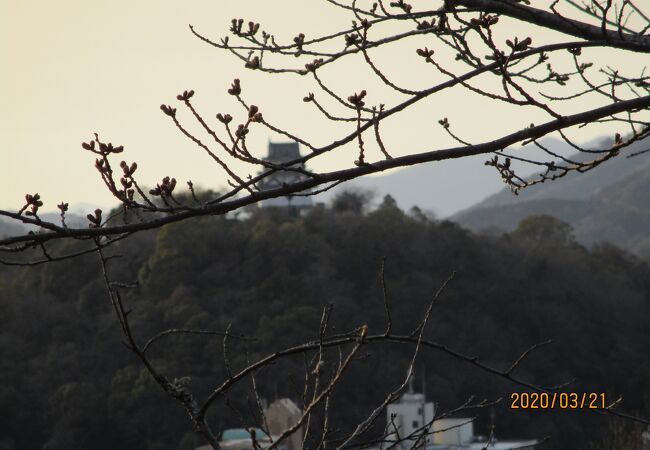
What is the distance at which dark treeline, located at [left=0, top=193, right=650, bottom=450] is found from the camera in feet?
82.2

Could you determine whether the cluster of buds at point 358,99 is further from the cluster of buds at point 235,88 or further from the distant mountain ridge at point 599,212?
the distant mountain ridge at point 599,212

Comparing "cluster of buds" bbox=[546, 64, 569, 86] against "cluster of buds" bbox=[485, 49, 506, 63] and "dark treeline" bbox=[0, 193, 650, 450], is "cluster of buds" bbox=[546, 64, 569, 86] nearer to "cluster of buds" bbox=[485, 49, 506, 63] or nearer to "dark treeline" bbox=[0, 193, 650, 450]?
"cluster of buds" bbox=[485, 49, 506, 63]

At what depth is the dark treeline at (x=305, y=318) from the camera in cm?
2506

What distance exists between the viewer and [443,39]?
9.44 ft

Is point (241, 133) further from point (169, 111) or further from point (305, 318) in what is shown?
point (305, 318)

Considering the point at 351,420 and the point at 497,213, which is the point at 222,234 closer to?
the point at 351,420

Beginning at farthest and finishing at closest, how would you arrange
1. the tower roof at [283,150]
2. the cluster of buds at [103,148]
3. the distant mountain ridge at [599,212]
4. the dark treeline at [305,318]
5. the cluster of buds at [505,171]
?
the distant mountain ridge at [599,212] < the tower roof at [283,150] < the dark treeline at [305,318] < the cluster of buds at [505,171] < the cluster of buds at [103,148]

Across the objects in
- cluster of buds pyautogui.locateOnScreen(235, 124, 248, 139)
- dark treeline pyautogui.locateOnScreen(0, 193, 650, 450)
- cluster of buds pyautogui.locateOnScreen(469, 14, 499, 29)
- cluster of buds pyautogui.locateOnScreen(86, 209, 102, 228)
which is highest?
cluster of buds pyautogui.locateOnScreen(469, 14, 499, 29)

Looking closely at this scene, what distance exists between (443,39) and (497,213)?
80.2 metres

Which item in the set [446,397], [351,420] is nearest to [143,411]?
[351,420]

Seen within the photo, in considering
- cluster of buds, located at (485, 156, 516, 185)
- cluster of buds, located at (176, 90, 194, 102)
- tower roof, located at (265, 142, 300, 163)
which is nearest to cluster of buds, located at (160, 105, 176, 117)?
cluster of buds, located at (176, 90, 194, 102)

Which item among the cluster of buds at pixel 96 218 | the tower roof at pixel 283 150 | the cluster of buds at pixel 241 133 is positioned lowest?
the cluster of buds at pixel 96 218
